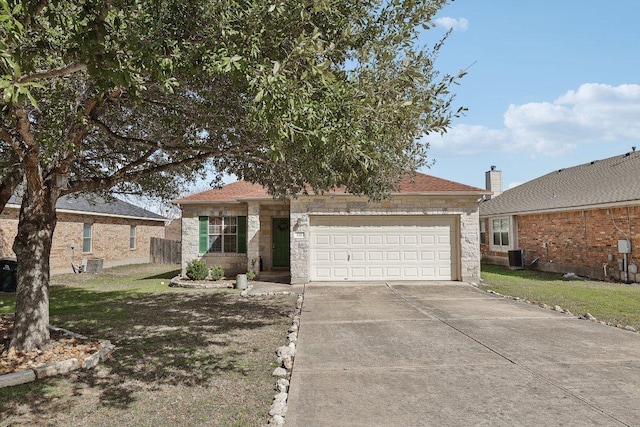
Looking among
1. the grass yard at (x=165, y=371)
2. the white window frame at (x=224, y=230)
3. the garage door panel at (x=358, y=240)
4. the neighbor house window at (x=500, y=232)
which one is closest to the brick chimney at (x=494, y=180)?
the neighbor house window at (x=500, y=232)

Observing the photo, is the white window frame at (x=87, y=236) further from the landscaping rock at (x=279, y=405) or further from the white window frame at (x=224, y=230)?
the landscaping rock at (x=279, y=405)

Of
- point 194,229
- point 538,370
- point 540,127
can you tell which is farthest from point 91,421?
point 540,127

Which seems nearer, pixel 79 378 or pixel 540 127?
pixel 79 378

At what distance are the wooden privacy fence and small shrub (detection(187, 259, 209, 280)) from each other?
11.8 m

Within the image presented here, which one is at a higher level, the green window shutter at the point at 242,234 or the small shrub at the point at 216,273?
the green window shutter at the point at 242,234

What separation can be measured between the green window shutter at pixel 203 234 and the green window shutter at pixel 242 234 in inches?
52.0

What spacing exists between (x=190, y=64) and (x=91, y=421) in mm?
3782

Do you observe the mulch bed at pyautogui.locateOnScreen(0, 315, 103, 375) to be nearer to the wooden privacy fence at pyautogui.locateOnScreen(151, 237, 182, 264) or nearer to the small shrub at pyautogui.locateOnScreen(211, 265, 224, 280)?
the small shrub at pyautogui.locateOnScreen(211, 265, 224, 280)

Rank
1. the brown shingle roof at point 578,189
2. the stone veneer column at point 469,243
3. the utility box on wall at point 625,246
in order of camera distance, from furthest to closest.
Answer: the brown shingle roof at point 578,189 → the stone veneer column at point 469,243 → the utility box on wall at point 625,246

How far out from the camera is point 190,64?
170 inches

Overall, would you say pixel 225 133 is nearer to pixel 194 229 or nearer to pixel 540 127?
pixel 194 229

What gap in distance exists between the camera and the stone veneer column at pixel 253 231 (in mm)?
15109

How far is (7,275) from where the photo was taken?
1281 cm

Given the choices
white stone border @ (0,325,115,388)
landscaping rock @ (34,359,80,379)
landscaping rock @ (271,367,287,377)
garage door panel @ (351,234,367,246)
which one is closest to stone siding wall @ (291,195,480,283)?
garage door panel @ (351,234,367,246)
